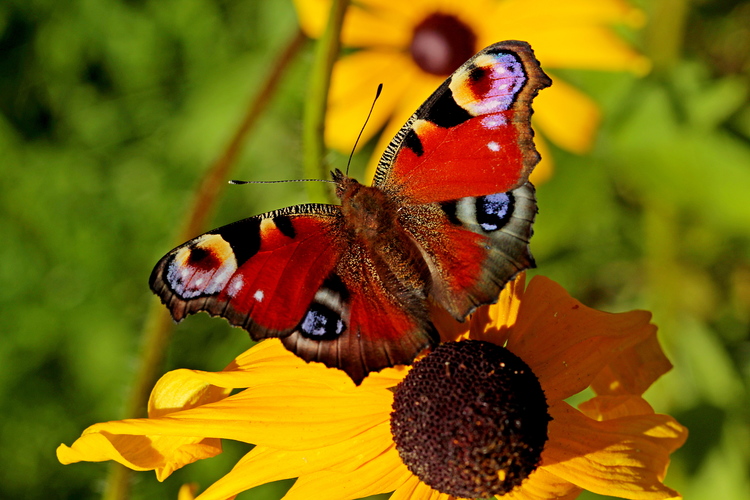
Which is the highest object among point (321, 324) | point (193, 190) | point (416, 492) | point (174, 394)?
point (321, 324)

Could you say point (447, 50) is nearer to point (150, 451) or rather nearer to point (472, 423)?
point (472, 423)

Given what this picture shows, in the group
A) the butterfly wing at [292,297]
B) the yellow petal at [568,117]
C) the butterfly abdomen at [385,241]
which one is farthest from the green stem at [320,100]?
the yellow petal at [568,117]

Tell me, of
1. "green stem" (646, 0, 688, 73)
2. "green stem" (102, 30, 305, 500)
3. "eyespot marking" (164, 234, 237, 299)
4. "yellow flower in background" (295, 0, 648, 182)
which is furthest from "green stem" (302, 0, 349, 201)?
"green stem" (646, 0, 688, 73)

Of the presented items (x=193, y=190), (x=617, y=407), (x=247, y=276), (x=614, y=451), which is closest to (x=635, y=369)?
(x=617, y=407)

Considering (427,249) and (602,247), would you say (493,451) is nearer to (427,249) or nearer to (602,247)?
(427,249)

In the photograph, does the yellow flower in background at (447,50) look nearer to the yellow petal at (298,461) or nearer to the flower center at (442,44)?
the flower center at (442,44)
